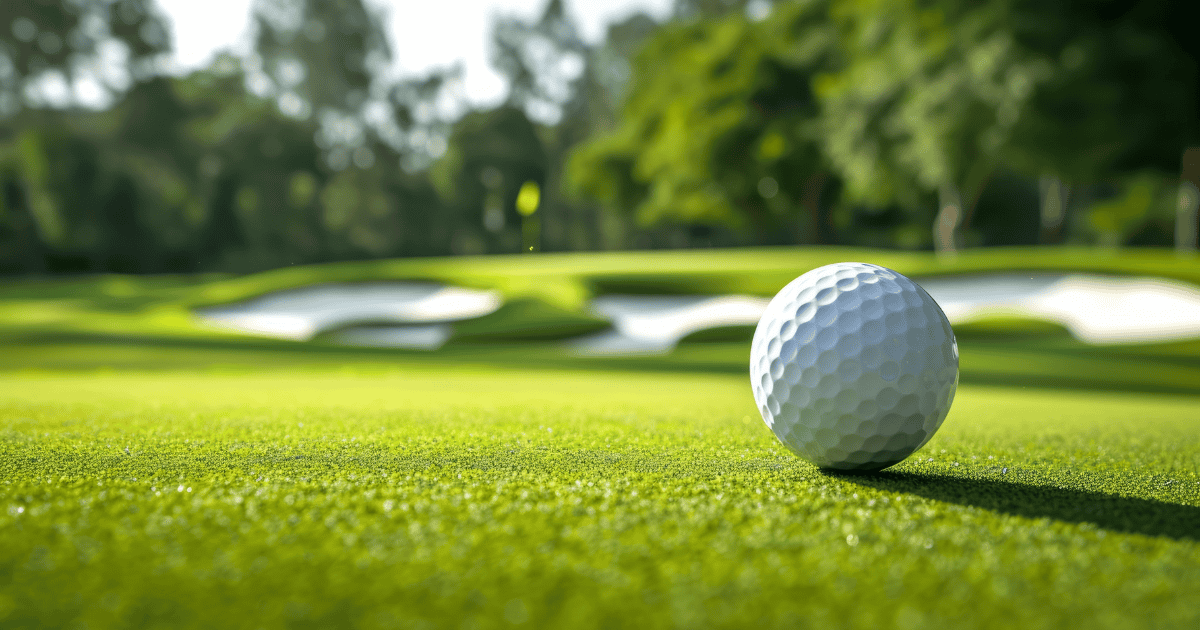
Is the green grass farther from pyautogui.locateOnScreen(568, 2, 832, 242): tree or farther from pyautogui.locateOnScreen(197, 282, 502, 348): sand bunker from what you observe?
pyautogui.locateOnScreen(568, 2, 832, 242): tree

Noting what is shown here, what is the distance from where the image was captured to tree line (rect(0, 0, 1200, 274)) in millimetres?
17109

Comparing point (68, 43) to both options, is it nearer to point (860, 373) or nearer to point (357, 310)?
point (357, 310)

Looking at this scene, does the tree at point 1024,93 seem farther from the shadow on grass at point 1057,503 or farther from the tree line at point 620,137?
the shadow on grass at point 1057,503

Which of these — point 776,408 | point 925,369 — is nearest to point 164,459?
point 776,408

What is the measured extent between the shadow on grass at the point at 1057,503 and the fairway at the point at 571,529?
2 cm

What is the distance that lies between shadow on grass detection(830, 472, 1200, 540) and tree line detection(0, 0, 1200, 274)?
633 inches

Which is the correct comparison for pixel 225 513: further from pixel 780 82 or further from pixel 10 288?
pixel 10 288

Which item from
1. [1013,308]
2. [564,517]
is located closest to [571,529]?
[564,517]

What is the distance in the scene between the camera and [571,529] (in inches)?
92.7

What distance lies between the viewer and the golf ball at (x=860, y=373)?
3.25m

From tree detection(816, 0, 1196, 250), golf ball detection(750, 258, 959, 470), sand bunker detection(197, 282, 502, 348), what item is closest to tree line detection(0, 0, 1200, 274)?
tree detection(816, 0, 1196, 250)

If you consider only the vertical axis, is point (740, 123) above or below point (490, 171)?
below

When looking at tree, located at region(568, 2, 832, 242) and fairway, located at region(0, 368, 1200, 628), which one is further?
tree, located at region(568, 2, 832, 242)

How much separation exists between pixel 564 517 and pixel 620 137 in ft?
104
